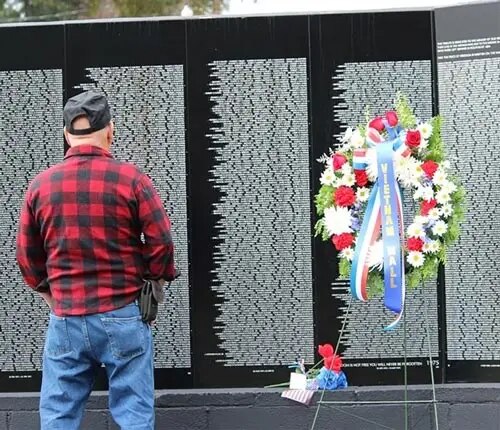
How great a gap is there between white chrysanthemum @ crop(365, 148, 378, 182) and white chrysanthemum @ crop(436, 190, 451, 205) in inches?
13.5

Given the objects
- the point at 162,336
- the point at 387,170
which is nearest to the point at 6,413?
the point at 162,336

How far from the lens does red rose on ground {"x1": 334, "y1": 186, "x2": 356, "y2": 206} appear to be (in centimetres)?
461

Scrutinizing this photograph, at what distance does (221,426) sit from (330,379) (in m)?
0.77

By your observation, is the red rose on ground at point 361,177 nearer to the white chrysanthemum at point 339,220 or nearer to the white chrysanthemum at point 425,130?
the white chrysanthemum at point 339,220

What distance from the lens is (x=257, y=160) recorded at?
5.45 meters

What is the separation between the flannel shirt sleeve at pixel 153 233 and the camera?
4.06 m

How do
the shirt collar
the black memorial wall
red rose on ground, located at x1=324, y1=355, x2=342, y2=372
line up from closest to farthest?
1. the shirt collar
2. red rose on ground, located at x1=324, y1=355, x2=342, y2=372
3. the black memorial wall

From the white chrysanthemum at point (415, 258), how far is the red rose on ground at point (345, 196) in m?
0.42

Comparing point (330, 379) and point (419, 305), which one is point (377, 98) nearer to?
point (419, 305)

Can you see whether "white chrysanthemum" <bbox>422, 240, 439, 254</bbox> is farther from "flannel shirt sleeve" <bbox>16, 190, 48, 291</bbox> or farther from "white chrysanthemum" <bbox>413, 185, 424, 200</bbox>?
"flannel shirt sleeve" <bbox>16, 190, 48, 291</bbox>

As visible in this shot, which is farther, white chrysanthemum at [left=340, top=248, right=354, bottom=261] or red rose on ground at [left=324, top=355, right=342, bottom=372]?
red rose on ground at [left=324, top=355, right=342, bottom=372]

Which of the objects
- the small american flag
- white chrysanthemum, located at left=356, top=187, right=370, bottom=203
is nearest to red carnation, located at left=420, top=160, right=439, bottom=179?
white chrysanthemum, located at left=356, top=187, right=370, bottom=203

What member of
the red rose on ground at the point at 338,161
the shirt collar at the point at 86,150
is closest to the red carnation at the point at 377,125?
the red rose on ground at the point at 338,161

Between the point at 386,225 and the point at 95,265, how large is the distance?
154 cm
